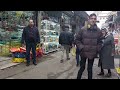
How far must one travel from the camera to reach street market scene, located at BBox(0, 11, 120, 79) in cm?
698

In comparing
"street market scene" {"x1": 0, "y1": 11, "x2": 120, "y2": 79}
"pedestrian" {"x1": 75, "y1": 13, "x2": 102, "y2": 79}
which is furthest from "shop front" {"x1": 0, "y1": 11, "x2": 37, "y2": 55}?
"pedestrian" {"x1": 75, "y1": 13, "x2": 102, "y2": 79}

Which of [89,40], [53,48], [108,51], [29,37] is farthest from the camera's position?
[53,48]

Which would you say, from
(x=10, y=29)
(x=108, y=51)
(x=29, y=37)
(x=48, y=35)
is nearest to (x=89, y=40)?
(x=108, y=51)

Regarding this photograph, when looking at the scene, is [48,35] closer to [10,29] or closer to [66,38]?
[10,29]

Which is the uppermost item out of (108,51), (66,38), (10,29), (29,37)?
(10,29)

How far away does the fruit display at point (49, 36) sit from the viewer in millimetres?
13614

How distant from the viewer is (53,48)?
15219 mm

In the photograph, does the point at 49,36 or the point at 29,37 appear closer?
the point at 29,37

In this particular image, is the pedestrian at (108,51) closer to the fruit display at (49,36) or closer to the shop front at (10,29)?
the shop front at (10,29)

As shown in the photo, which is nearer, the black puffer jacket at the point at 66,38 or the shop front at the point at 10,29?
the black puffer jacket at the point at 66,38

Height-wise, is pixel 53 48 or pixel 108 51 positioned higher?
pixel 108 51

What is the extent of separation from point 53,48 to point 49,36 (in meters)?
1.17

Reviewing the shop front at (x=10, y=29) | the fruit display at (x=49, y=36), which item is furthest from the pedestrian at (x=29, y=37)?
the fruit display at (x=49, y=36)
